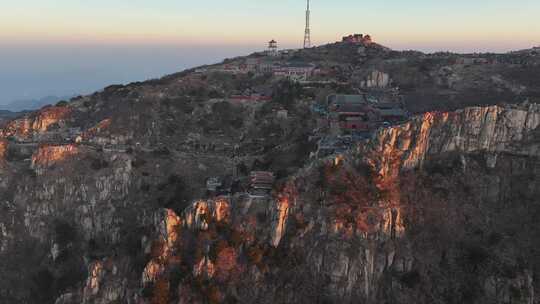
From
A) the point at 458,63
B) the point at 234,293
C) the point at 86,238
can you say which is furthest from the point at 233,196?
the point at 458,63

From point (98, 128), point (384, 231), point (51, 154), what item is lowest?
point (384, 231)

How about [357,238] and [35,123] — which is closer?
[357,238]

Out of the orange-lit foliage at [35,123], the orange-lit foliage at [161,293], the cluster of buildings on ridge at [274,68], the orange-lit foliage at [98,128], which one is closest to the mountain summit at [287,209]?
the orange-lit foliage at [161,293]

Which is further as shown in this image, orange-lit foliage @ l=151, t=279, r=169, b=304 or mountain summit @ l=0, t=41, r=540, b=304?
mountain summit @ l=0, t=41, r=540, b=304

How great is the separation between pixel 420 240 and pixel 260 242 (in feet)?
45.3

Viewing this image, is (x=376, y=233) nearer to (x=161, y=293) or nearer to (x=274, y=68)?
(x=161, y=293)

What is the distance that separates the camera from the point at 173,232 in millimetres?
43625

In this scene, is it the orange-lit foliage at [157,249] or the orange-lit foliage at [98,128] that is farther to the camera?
the orange-lit foliage at [98,128]

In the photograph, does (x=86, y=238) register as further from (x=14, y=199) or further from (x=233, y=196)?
(x=233, y=196)

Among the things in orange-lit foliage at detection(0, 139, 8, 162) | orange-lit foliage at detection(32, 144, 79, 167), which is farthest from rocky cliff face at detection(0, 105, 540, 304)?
orange-lit foliage at detection(0, 139, 8, 162)

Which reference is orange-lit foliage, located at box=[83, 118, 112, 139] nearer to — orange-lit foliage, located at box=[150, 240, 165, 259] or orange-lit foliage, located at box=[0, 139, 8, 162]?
orange-lit foliage, located at box=[0, 139, 8, 162]

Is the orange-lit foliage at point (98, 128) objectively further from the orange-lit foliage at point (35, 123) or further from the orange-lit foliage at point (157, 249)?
the orange-lit foliage at point (157, 249)

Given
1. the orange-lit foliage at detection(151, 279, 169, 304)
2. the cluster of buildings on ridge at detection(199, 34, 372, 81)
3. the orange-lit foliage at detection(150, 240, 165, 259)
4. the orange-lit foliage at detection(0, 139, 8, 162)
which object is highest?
the cluster of buildings on ridge at detection(199, 34, 372, 81)

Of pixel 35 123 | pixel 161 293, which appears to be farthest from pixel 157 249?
pixel 35 123
